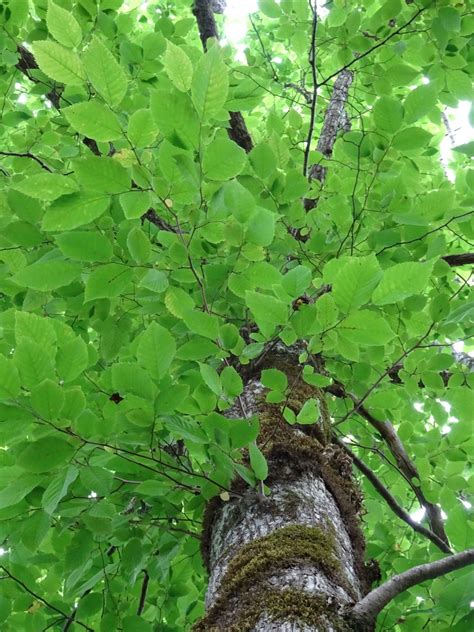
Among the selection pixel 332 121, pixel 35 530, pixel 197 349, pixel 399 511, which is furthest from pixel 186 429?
pixel 332 121

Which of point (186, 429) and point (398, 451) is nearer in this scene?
point (186, 429)

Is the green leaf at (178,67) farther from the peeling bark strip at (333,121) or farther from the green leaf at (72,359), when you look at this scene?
the peeling bark strip at (333,121)

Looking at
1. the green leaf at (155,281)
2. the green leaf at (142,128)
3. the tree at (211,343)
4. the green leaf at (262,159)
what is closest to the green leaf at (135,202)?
the tree at (211,343)

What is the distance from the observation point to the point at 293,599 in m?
1.21

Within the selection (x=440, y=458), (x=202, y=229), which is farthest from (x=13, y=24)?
(x=440, y=458)

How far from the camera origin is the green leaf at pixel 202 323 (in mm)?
1341

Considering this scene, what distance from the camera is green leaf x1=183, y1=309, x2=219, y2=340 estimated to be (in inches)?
52.8

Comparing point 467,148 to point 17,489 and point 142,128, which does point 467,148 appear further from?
point 17,489

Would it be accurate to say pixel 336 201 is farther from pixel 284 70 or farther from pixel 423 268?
pixel 284 70

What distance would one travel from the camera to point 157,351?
3.93ft

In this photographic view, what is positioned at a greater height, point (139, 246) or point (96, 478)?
point (139, 246)

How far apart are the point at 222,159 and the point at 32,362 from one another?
56 centimetres

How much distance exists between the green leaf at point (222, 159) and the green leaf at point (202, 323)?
13.7 inches

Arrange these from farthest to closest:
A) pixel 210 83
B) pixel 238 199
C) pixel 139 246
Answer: pixel 139 246, pixel 238 199, pixel 210 83
